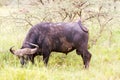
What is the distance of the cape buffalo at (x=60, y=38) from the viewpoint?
718 cm

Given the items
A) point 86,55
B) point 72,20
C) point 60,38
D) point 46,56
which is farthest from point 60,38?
point 72,20

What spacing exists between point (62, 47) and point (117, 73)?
141 cm

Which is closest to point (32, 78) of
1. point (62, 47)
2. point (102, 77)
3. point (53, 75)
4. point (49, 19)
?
point (53, 75)

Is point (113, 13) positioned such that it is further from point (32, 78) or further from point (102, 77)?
point (32, 78)

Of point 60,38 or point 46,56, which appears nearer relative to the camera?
point 46,56

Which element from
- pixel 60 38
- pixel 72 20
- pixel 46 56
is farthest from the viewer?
pixel 72 20

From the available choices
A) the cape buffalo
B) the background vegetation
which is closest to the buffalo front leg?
the cape buffalo

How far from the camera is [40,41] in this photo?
7176 mm

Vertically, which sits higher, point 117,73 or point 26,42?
point 26,42

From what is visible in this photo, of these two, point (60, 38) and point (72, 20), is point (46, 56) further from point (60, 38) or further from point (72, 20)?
point (72, 20)

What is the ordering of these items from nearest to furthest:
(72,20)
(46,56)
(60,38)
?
(46,56), (60,38), (72,20)

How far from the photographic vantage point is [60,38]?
729 centimetres

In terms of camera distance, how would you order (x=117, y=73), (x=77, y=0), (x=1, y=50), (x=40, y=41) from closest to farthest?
1. (x=117, y=73)
2. (x=40, y=41)
3. (x=1, y=50)
4. (x=77, y=0)

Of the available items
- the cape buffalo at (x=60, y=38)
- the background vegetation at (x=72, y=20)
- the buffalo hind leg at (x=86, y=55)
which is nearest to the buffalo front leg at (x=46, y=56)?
the cape buffalo at (x=60, y=38)
